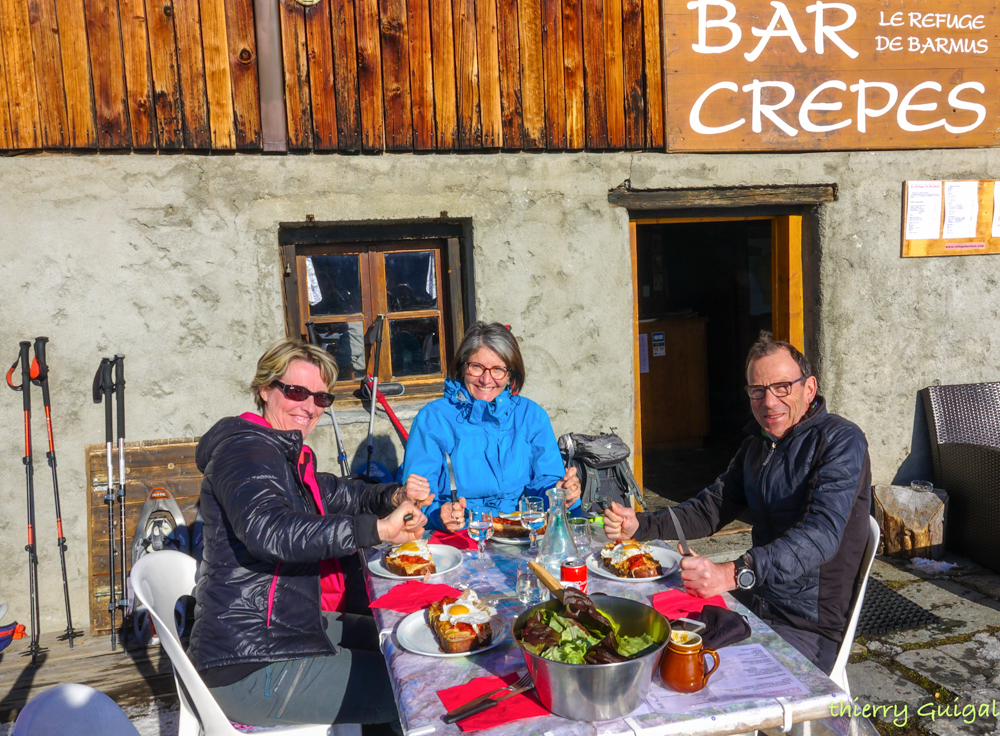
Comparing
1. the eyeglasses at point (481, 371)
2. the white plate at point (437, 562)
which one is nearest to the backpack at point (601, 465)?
the eyeglasses at point (481, 371)

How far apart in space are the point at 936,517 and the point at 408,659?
176 inches

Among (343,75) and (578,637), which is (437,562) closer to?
(578,637)

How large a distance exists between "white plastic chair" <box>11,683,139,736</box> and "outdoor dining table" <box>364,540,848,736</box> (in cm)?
66

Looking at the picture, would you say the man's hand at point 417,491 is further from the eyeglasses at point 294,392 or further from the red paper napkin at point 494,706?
the red paper napkin at point 494,706

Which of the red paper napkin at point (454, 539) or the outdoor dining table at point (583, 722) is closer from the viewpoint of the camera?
the outdoor dining table at point (583, 722)

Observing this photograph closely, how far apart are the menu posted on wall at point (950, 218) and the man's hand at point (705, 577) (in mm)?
4154

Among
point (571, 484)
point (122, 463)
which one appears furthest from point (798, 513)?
point (122, 463)

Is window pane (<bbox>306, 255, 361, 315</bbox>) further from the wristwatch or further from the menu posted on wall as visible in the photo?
the menu posted on wall

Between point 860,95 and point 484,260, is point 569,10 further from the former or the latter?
point 860,95

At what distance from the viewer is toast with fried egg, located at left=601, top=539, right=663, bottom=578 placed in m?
2.47

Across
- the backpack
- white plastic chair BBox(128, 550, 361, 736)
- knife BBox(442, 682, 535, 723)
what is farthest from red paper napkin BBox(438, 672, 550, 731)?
the backpack

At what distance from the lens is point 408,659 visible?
1990 mm

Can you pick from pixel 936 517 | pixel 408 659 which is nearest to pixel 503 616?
pixel 408 659

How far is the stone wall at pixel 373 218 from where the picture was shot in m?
4.20
